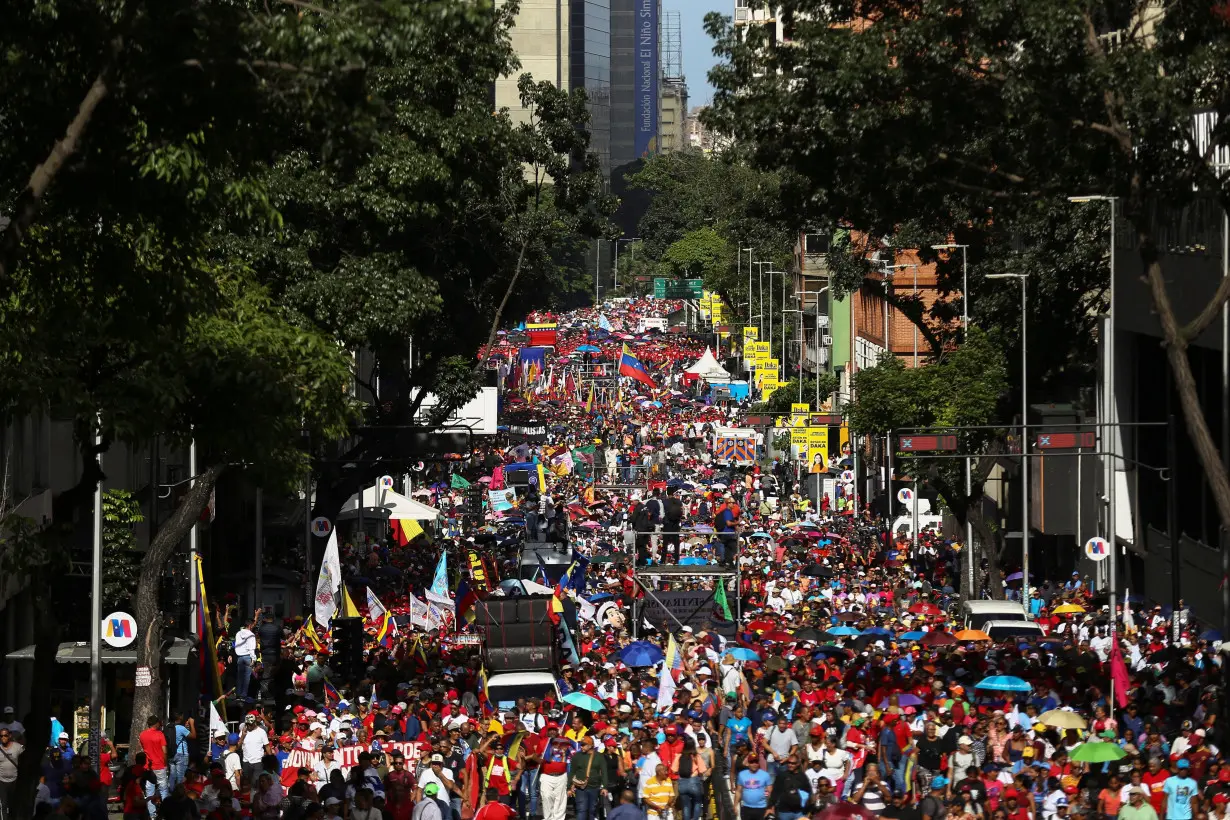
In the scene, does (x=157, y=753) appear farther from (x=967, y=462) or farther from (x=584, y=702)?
(x=967, y=462)

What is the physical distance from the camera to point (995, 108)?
19281 millimetres

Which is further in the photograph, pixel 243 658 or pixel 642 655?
pixel 642 655

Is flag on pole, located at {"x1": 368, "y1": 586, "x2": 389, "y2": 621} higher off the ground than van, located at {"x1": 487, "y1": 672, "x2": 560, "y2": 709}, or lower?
higher

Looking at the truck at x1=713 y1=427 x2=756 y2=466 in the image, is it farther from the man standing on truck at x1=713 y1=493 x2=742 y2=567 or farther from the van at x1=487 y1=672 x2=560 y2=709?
the van at x1=487 y1=672 x2=560 y2=709

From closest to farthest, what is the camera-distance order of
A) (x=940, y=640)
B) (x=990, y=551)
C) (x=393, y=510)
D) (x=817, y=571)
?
(x=940, y=640) < (x=817, y=571) < (x=990, y=551) < (x=393, y=510)

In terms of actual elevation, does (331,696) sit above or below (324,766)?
above

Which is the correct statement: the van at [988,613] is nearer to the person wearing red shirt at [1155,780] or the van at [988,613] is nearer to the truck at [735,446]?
the person wearing red shirt at [1155,780]

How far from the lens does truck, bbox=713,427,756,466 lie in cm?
6494

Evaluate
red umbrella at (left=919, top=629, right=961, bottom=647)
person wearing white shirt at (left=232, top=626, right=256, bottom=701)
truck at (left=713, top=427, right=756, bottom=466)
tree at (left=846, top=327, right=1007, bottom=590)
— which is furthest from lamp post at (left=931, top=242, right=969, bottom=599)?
truck at (left=713, top=427, right=756, bottom=466)

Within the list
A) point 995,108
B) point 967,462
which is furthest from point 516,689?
point 967,462

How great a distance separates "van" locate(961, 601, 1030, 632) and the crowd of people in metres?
0.29

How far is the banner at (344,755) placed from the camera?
2125 centimetres

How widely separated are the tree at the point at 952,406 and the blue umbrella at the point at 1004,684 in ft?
50.8

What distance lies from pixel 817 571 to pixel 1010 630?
1009cm
